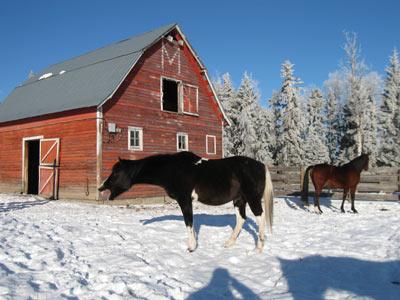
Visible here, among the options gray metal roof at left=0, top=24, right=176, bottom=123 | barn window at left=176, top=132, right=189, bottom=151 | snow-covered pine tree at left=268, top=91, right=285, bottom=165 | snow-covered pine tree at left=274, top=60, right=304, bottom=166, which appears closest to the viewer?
gray metal roof at left=0, top=24, right=176, bottom=123

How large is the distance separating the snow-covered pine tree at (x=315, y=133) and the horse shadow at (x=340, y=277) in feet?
110

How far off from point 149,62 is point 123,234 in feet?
38.3

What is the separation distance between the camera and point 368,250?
259 inches

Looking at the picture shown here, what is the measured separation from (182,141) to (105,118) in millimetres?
4823

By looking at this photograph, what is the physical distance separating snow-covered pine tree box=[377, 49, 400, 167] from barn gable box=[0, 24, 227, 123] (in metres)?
22.5

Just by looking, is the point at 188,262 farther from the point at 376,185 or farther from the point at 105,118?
the point at 376,185

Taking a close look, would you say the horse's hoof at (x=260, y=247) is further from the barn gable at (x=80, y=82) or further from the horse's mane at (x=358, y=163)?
the barn gable at (x=80, y=82)

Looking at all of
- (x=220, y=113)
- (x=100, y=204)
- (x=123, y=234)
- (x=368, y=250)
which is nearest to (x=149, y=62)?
(x=220, y=113)

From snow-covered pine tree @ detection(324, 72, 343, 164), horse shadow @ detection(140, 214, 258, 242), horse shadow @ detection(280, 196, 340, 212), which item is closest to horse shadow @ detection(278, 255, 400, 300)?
horse shadow @ detection(140, 214, 258, 242)

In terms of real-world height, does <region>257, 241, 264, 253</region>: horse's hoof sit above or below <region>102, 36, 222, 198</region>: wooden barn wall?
below

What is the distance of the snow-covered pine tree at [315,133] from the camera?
40.8 metres

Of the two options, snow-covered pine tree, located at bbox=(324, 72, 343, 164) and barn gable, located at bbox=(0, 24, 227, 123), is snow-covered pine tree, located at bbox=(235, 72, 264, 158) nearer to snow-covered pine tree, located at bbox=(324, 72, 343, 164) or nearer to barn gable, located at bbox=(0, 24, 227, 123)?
snow-covered pine tree, located at bbox=(324, 72, 343, 164)

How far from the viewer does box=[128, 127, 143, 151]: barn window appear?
16.3 meters

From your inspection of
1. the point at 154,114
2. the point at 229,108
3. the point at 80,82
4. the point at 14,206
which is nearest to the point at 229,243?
the point at 14,206
